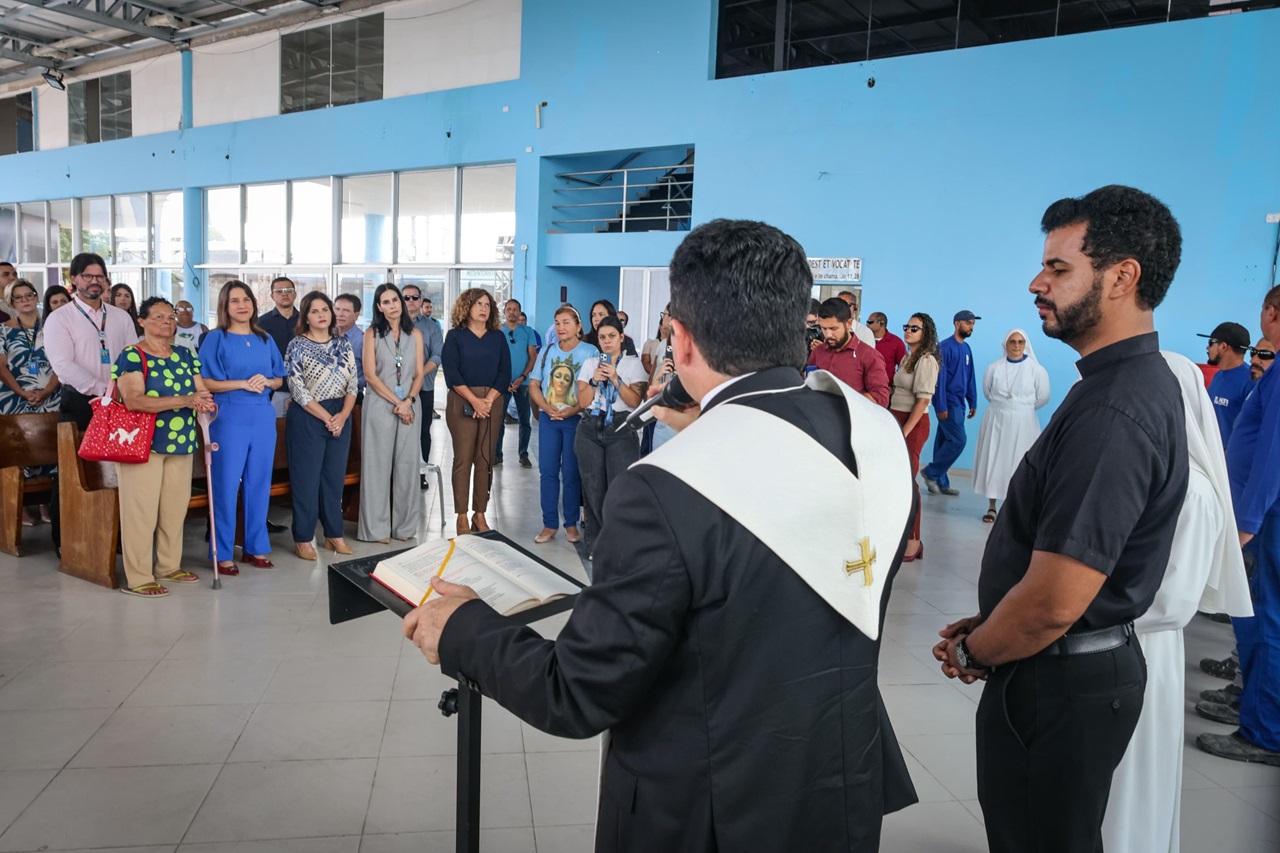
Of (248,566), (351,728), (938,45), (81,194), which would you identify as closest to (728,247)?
(351,728)

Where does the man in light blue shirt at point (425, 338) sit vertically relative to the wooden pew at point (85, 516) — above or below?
above

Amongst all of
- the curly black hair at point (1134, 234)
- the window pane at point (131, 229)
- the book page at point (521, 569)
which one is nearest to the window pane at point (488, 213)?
the window pane at point (131, 229)

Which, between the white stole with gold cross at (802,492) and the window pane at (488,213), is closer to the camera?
the white stole with gold cross at (802,492)

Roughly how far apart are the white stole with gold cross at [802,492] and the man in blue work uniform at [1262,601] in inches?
87.2

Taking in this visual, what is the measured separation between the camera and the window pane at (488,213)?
1169 centimetres

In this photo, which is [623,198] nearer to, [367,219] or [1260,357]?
[367,219]

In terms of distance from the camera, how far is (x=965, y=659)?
65.9 inches

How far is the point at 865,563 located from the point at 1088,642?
77 cm

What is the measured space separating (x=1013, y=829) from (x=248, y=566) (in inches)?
167

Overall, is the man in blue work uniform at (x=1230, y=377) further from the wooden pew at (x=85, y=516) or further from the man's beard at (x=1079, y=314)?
the wooden pew at (x=85, y=516)

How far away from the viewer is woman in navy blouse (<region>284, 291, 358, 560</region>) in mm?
4727

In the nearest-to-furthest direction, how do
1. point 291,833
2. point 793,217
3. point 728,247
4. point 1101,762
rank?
1. point 728,247
2. point 1101,762
3. point 291,833
4. point 793,217

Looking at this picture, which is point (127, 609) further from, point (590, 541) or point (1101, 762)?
point (1101, 762)

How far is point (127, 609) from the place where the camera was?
3.95 metres
